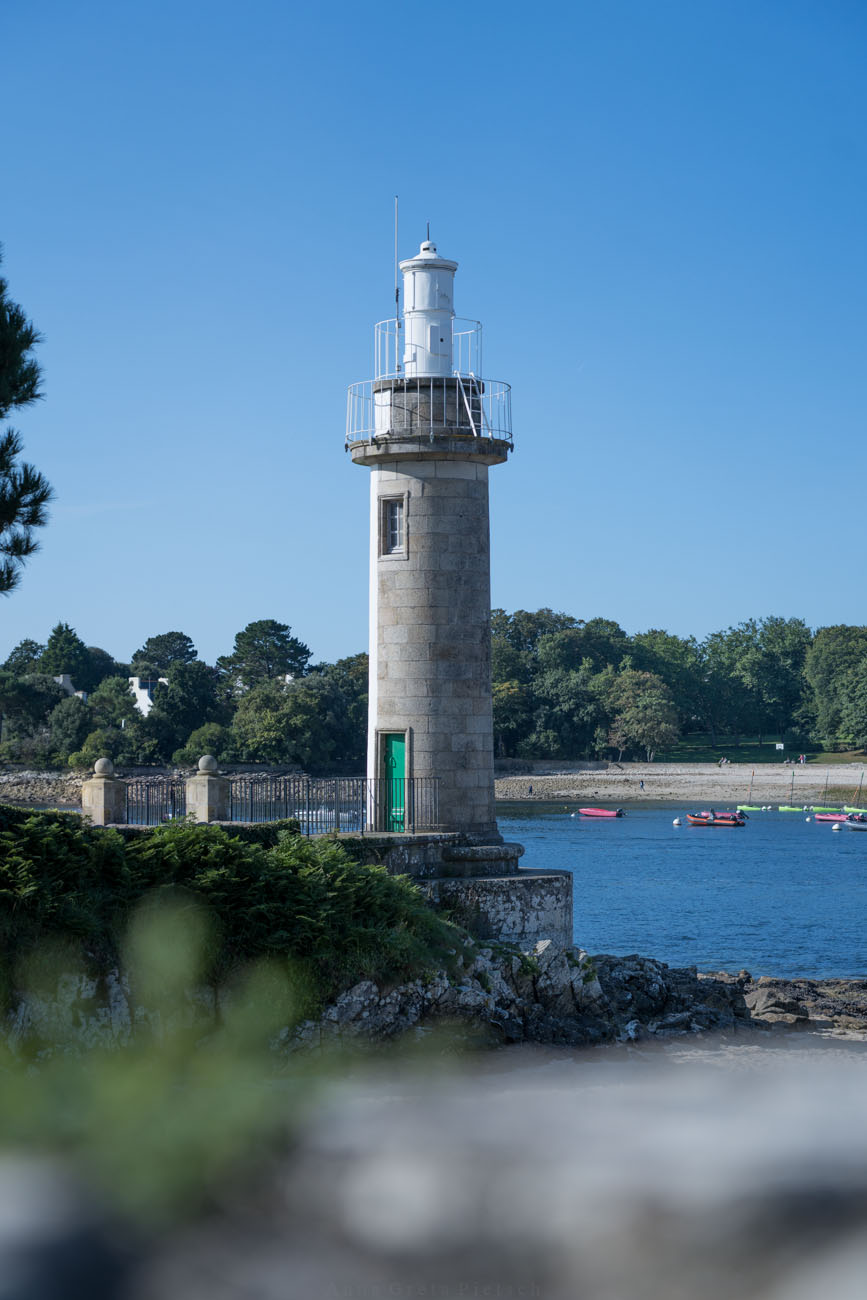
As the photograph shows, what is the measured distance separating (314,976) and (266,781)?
4.69 meters

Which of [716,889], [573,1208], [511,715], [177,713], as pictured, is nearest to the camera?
[573,1208]


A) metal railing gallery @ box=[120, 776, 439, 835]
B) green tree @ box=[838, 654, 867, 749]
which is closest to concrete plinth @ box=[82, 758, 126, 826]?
metal railing gallery @ box=[120, 776, 439, 835]

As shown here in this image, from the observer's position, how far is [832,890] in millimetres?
47062

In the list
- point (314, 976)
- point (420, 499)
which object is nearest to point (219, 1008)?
point (314, 976)

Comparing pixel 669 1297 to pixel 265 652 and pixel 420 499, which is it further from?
pixel 265 652

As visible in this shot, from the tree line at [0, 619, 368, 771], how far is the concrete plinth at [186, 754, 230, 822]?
63.2m

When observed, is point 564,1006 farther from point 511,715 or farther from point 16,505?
point 511,715

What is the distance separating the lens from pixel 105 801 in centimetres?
1616

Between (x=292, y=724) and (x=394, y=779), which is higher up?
(x=292, y=724)

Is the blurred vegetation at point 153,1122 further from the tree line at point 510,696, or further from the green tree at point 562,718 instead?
the green tree at point 562,718

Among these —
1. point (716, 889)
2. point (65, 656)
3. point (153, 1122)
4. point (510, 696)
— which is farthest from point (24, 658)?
point (153, 1122)

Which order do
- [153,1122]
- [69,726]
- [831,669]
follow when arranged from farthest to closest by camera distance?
[831,669]
[69,726]
[153,1122]

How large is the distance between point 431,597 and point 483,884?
413 centimetres

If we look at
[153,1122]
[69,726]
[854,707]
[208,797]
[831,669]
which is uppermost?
[831,669]
